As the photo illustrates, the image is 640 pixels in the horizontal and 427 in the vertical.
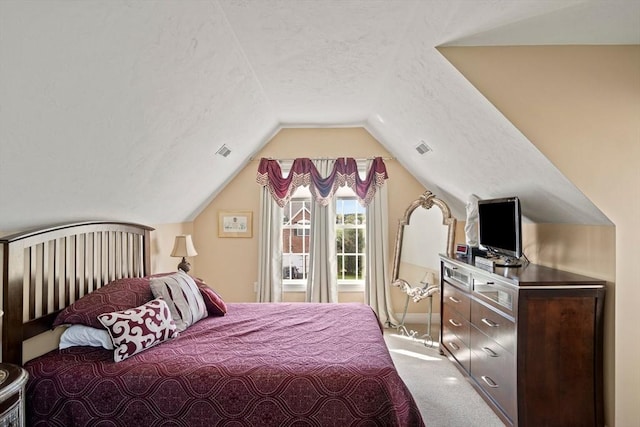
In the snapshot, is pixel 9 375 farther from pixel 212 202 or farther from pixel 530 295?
pixel 212 202

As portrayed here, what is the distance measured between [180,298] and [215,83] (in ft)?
5.14

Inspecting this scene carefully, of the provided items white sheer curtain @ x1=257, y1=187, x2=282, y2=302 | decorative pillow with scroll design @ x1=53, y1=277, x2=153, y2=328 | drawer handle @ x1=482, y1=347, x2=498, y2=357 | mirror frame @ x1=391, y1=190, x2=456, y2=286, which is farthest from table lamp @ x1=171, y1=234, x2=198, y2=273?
drawer handle @ x1=482, y1=347, x2=498, y2=357

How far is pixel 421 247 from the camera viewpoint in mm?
4574

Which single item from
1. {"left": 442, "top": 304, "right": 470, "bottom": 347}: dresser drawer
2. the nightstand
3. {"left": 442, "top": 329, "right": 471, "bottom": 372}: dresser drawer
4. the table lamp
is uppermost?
the table lamp

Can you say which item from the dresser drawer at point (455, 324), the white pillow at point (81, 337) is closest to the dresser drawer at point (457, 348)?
the dresser drawer at point (455, 324)

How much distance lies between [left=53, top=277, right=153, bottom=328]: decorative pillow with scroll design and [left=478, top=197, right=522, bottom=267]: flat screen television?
8.68ft

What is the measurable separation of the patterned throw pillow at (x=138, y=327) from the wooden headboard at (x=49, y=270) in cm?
40

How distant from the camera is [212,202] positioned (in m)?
5.02

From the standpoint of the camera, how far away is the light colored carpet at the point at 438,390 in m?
2.63

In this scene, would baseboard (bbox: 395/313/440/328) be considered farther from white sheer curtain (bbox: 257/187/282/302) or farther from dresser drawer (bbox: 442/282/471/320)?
white sheer curtain (bbox: 257/187/282/302)

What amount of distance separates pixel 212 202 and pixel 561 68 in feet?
13.1

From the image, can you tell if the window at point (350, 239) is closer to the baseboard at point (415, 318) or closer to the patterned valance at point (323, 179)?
the patterned valance at point (323, 179)

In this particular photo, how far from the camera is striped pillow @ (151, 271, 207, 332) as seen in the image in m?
2.77

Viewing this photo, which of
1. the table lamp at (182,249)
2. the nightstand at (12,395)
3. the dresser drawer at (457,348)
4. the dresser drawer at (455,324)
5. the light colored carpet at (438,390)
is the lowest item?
the light colored carpet at (438,390)
